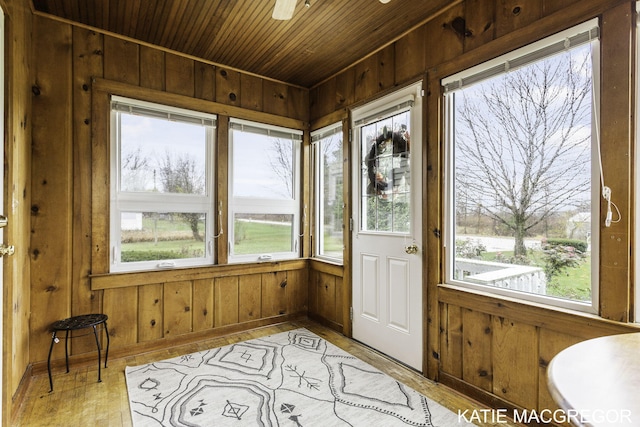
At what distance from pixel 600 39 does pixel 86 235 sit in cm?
343

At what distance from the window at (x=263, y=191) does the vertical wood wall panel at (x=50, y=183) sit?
4.19 ft

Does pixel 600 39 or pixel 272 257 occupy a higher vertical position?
pixel 600 39

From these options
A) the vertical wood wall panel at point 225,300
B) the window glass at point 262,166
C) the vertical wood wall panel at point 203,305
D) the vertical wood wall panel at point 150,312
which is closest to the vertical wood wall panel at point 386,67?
the window glass at point 262,166

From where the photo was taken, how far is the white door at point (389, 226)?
98.6 inches

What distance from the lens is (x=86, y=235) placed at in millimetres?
2541

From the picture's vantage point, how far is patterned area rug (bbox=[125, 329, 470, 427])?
1.88m

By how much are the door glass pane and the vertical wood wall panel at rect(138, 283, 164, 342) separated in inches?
74.6

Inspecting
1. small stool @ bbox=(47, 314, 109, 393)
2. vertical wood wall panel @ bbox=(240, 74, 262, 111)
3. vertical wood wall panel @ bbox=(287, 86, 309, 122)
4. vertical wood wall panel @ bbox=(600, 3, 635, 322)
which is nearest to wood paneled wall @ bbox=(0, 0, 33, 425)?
small stool @ bbox=(47, 314, 109, 393)

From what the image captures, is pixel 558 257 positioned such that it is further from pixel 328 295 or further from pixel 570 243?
pixel 328 295

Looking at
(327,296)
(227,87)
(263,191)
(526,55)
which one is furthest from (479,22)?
(327,296)

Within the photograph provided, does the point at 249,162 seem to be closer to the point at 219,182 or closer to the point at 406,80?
the point at 219,182

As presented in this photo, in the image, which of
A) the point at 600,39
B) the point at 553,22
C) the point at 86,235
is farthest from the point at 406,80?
the point at 86,235

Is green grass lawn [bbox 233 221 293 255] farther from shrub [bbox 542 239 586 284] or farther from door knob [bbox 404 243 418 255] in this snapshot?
shrub [bbox 542 239 586 284]

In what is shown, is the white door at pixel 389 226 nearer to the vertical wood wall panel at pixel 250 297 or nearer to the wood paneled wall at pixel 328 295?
the wood paneled wall at pixel 328 295
